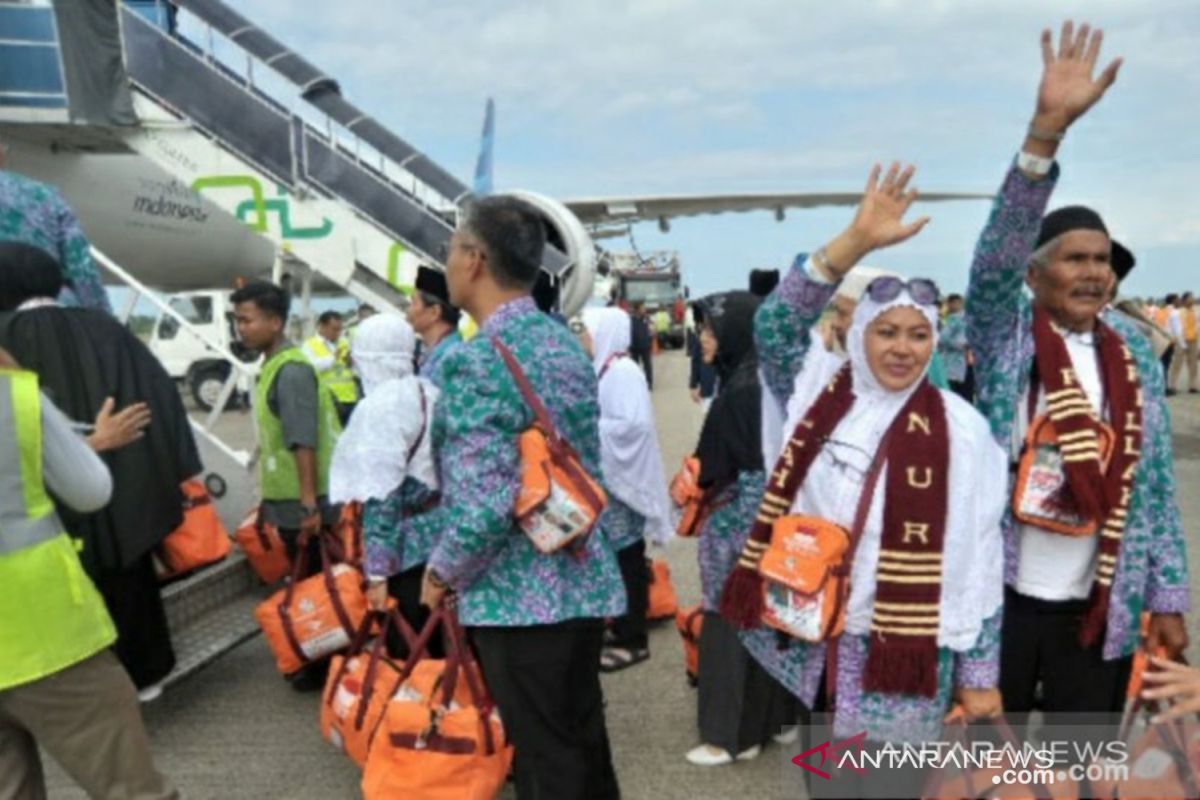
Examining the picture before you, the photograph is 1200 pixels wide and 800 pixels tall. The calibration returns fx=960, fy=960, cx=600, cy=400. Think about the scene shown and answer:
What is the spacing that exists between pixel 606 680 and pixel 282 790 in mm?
1556

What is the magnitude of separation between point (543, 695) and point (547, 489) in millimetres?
570

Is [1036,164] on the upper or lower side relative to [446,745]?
upper

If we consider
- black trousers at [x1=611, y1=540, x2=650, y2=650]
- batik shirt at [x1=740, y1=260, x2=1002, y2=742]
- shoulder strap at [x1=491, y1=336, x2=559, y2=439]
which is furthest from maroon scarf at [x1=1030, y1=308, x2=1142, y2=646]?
black trousers at [x1=611, y1=540, x2=650, y2=650]

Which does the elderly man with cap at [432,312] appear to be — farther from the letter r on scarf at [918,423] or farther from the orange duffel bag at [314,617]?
the letter r on scarf at [918,423]

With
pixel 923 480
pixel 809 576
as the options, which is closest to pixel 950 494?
pixel 923 480

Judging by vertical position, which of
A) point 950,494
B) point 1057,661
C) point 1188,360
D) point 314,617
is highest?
point 950,494

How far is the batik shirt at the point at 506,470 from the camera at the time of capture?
2.27 meters

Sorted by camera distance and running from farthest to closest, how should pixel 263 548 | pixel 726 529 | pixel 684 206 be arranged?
pixel 684 206
pixel 263 548
pixel 726 529

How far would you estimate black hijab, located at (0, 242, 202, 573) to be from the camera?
10.4 feet

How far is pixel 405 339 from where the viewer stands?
3588mm

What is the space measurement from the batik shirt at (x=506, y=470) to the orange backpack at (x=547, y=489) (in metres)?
0.02

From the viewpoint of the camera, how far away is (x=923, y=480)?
6.56 feet

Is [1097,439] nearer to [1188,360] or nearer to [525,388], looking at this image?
[525,388]

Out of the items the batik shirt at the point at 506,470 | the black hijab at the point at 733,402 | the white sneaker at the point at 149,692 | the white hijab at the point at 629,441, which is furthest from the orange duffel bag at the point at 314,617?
the batik shirt at the point at 506,470
